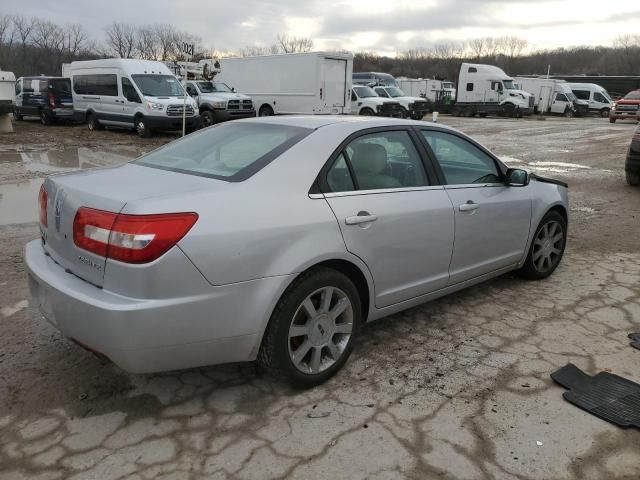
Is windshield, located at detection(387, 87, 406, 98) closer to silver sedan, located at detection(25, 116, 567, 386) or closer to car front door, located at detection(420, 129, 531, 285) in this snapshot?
car front door, located at detection(420, 129, 531, 285)

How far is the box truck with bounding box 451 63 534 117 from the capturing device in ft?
114

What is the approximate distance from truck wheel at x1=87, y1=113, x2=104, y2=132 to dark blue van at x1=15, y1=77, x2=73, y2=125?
2126 mm

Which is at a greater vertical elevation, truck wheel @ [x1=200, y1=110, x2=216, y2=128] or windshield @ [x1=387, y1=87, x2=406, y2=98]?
windshield @ [x1=387, y1=87, x2=406, y2=98]

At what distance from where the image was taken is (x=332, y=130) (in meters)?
3.26

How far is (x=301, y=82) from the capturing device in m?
21.3

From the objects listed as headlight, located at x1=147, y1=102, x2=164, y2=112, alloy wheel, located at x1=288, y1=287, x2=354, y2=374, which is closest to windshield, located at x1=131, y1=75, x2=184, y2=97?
headlight, located at x1=147, y1=102, x2=164, y2=112

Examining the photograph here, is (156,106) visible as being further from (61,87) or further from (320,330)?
(320,330)

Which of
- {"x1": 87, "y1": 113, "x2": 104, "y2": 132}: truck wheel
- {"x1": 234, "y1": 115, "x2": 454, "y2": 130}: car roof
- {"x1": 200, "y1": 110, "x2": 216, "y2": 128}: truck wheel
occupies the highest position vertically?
{"x1": 200, "y1": 110, "x2": 216, "y2": 128}: truck wheel

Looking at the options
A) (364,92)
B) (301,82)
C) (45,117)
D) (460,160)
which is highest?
(364,92)

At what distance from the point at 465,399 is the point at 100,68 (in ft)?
63.3

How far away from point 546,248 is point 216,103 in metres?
17.3

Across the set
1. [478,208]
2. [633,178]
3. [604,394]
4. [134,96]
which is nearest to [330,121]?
[478,208]

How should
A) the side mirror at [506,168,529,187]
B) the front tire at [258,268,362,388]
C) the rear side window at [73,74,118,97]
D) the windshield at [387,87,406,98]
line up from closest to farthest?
the front tire at [258,268,362,388]
the side mirror at [506,168,529,187]
the rear side window at [73,74,118,97]
the windshield at [387,87,406,98]

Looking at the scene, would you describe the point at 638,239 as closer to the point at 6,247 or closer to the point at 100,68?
the point at 6,247
